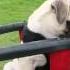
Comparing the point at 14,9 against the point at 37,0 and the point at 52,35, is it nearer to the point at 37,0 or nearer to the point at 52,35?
the point at 37,0

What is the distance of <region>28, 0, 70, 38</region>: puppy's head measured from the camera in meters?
2.07

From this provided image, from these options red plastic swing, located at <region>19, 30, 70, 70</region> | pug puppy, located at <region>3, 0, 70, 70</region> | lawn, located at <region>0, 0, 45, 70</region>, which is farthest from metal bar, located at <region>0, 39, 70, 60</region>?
lawn, located at <region>0, 0, 45, 70</region>

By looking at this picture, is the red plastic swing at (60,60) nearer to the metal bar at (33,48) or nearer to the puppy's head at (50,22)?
the metal bar at (33,48)

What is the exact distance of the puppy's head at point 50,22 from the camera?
2.07 m

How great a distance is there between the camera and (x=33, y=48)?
6.19ft

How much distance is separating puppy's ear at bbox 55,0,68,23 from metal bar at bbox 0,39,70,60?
151 millimetres

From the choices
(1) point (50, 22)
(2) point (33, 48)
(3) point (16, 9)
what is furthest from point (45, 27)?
(3) point (16, 9)

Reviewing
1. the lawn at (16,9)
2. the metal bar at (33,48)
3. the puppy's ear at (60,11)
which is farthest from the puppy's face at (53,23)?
the lawn at (16,9)

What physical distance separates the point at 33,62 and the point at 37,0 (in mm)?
3346

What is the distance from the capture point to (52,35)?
6.98 ft

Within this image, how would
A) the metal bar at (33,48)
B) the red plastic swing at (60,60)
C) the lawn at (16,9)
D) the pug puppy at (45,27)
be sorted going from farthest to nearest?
1. the lawn at (16,9)
2. the pug puppy at (45,27)
3. the red plastic swing at (60,60)
4. the metal bar at (33,48)

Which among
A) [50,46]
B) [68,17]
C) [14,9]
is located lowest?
[14,9]

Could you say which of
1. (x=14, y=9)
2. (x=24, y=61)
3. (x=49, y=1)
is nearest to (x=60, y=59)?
(x=24, y=61)

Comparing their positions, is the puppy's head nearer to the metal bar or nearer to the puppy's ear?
the puppy's ear
